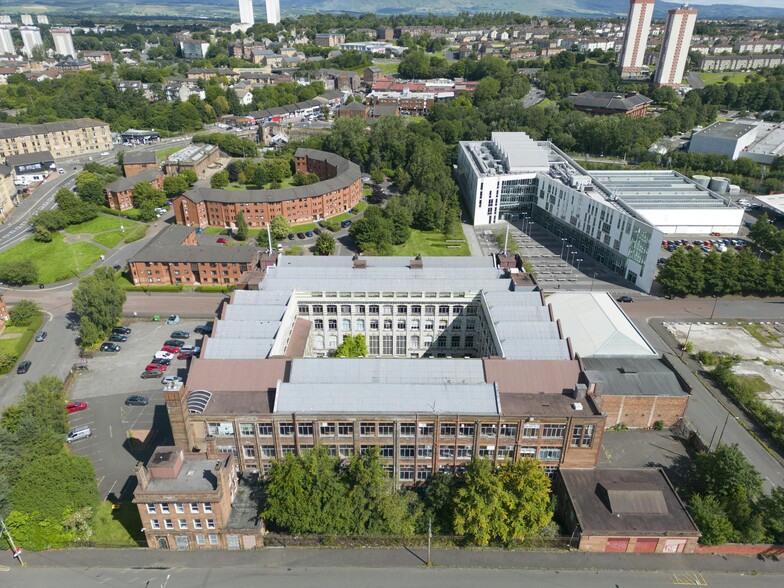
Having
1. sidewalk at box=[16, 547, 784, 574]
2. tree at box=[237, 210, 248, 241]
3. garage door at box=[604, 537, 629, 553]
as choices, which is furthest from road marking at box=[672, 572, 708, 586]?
tree at box=[237, 210, 248, 241]

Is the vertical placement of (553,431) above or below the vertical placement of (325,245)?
above

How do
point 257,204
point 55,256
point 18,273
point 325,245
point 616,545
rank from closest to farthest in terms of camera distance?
point 616,545
point 18,273
point 325,245
point 55,256
point 257,204

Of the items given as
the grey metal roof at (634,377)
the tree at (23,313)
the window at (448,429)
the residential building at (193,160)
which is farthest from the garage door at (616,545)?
the residential building at (193,160)

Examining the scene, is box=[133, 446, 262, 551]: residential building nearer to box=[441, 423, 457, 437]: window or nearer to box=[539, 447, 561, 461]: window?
box=[441, 423, 457, 437]: window

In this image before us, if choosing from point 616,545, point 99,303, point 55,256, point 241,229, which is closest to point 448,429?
point 616,545

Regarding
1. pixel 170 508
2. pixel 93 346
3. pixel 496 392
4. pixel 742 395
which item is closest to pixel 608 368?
pixel 742 395

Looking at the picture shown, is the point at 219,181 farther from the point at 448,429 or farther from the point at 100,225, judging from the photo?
the point at 448,429

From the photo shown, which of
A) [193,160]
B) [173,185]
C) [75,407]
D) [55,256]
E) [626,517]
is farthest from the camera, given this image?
[193,160]

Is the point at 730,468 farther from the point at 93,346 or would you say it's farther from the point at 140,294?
the point at 140,294
